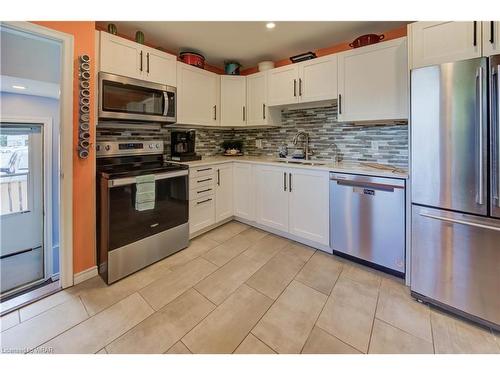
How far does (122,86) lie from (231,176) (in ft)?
5.37

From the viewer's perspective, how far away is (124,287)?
6.13ft

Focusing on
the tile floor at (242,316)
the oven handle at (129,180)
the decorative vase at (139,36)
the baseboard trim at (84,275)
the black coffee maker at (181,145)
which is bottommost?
the tile floor at (242,316)

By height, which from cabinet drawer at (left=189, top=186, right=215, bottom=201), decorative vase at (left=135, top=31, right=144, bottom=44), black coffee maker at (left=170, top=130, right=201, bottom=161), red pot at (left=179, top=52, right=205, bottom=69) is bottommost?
cabinet drawer at (left=189, top=186, right=215, bottom=201)

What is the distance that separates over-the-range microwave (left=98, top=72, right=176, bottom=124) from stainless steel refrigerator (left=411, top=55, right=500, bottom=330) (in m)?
2.26

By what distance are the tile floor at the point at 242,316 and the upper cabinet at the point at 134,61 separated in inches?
75.7

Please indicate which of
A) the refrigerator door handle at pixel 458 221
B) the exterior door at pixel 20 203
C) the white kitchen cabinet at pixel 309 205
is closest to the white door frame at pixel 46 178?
the exterior door at pixel 20 203

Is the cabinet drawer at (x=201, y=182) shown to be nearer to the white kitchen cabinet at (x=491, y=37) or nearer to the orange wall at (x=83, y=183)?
the orange wall at (x=83, y=183)

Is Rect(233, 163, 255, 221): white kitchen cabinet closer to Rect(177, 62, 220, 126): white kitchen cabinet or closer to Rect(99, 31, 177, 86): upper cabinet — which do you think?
Rect(177, 62, 220, 126): white kitchen cabinet

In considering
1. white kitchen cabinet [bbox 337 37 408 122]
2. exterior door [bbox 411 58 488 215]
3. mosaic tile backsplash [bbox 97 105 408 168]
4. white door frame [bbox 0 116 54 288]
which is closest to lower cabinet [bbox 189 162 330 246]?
mosaic tile backsplash [bbox 97 105 408 168]

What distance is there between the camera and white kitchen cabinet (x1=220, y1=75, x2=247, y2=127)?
3311 mm

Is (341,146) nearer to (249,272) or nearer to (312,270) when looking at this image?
(312,270)

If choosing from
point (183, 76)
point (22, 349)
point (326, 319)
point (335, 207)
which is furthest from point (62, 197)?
point (335, 207)

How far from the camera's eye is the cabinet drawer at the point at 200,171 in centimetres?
267

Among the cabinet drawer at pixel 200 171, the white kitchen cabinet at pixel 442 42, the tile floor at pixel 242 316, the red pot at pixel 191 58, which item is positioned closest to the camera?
the tile floor at pixel 242 316
